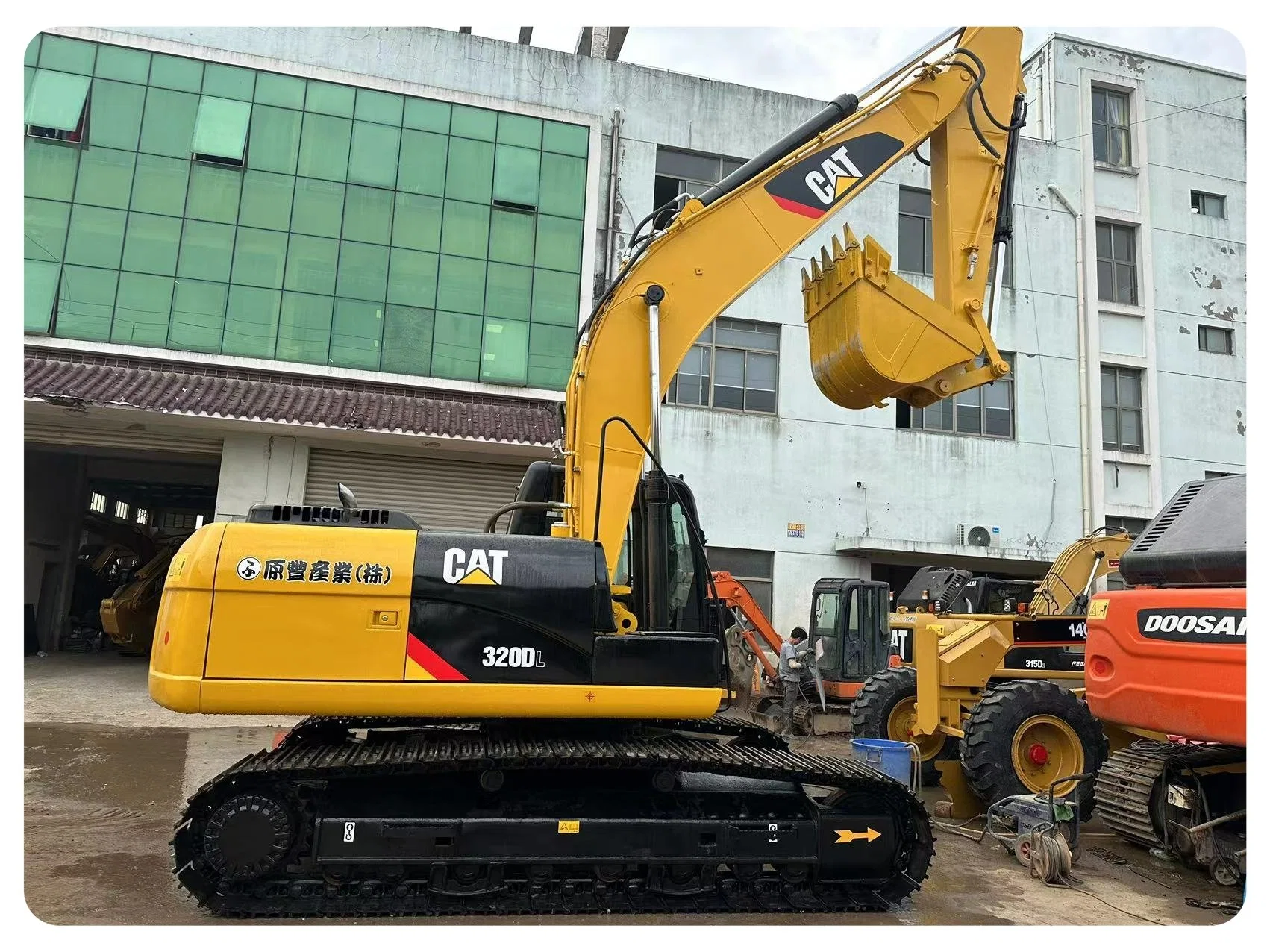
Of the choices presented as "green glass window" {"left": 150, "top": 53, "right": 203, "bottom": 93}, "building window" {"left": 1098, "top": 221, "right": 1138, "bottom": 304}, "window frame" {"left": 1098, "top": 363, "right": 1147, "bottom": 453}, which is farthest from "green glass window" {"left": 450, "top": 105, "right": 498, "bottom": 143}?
"window frame" {"left": 1098, "top": 363, "right": 1147, "bottom": 453}

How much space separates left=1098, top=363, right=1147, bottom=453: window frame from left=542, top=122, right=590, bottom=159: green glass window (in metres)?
10.3

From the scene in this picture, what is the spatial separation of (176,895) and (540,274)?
10.6 m

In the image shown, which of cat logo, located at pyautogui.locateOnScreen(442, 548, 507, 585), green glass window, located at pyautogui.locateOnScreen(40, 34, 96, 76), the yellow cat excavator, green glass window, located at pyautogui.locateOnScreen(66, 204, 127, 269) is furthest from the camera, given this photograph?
green glass window, located at pyautogui.locateOnScreen(40, 34, 96, 76)

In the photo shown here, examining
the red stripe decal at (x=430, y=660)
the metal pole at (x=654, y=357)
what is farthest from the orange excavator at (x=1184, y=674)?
the red stripe decal at (x=430, y=660)

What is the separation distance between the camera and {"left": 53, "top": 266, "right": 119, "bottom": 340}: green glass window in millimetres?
12133

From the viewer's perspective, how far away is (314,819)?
4387 mm

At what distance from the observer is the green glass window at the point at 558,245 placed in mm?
13812

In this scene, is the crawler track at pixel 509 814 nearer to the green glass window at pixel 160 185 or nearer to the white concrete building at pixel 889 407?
the white concrete building at pixel 889 407

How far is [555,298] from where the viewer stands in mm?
13766

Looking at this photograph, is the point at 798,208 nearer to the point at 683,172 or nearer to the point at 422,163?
the point at 422,163

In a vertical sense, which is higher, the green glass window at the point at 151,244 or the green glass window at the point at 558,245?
the green glass window at the point at 558,245

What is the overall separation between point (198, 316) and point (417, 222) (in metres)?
3.42

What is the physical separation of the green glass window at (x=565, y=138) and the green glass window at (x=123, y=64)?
5.78m

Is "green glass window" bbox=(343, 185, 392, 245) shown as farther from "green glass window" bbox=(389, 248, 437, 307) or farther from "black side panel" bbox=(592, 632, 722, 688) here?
"black side panel" bbox=(592, 632, 722, 688)
